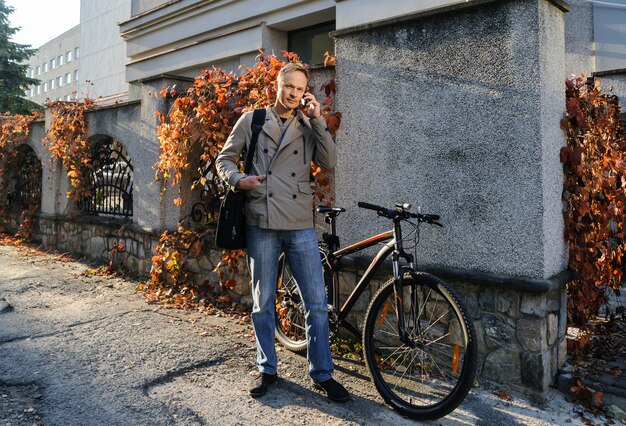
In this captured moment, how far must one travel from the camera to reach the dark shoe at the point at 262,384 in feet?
10.3

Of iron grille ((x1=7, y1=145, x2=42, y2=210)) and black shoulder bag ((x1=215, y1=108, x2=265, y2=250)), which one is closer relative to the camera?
black shoulder bag ((x1=215, y1=108, x2=265, y2=250))

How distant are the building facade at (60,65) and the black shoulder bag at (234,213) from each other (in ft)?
162

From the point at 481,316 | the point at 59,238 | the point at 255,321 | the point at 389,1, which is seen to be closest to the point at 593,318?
the point at 481,316

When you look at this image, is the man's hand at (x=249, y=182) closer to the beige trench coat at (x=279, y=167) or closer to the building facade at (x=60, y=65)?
the beige trench coat at (x=279, y=167)

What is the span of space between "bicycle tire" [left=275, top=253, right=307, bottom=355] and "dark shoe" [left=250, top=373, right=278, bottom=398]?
603 mm

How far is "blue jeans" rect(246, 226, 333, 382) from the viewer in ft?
10.5

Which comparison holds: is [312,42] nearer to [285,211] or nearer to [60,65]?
[285,211]

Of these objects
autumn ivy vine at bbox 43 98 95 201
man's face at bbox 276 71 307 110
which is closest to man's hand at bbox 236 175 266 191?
man's face at bbox 276 71 307 110

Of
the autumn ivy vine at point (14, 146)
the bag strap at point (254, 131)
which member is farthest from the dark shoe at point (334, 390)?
the autumn ivy vine at point (14, 146)

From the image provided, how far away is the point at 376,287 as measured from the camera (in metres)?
3.93

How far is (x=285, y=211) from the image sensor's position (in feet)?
10.3

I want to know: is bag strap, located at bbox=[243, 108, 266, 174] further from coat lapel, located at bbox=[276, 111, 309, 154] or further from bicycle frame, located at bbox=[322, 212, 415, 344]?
bicycle frame, located at bbox=[322, 212, 415, 344]

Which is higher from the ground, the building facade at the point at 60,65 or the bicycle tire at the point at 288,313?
the building facade at the point at 60,65

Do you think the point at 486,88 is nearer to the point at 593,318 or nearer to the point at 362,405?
the point at 362,405
